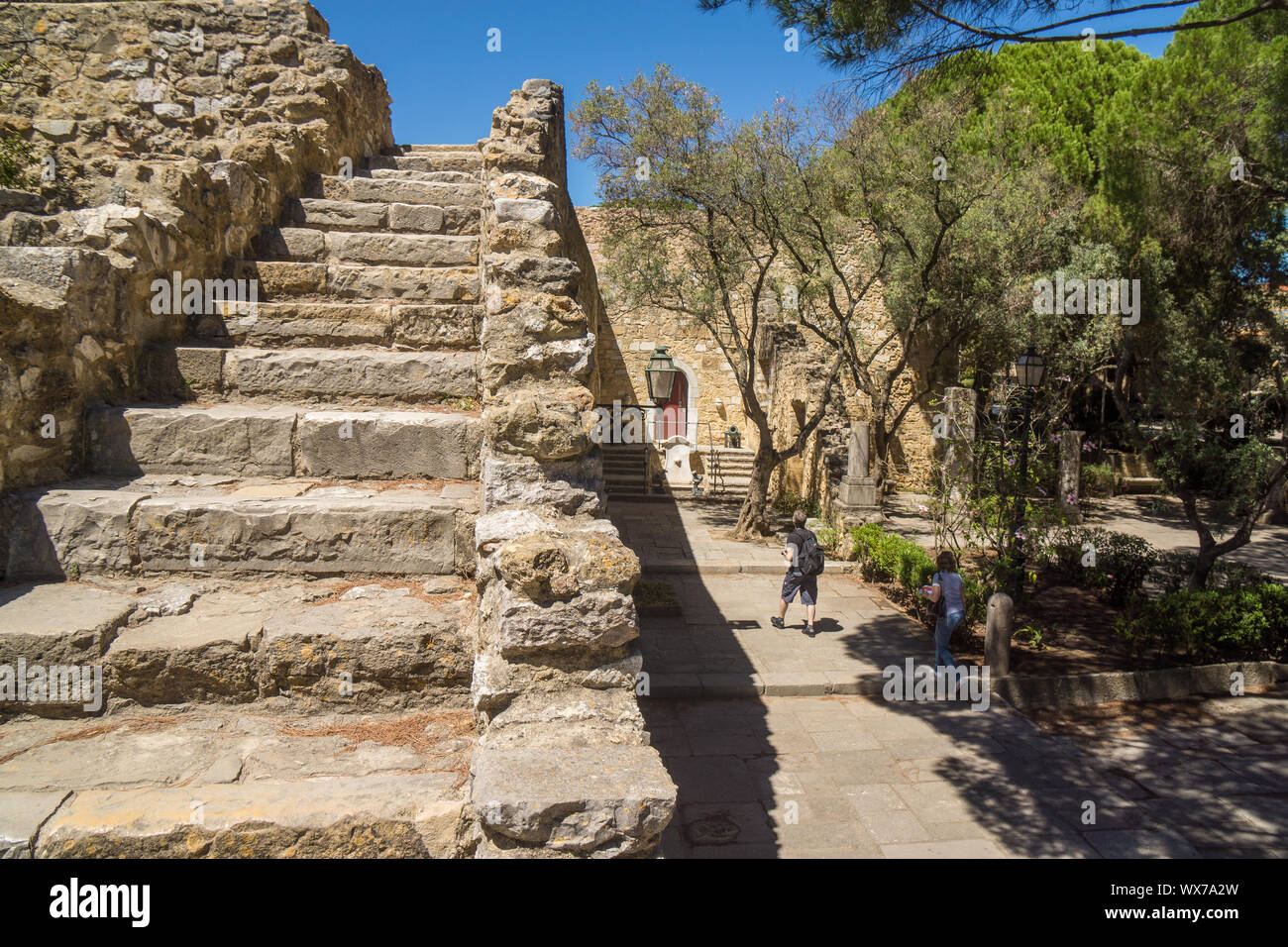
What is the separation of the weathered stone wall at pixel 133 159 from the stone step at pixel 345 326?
288mm

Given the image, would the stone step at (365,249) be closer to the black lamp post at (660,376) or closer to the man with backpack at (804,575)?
the man with backpack at (804,575)

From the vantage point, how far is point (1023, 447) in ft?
26.1

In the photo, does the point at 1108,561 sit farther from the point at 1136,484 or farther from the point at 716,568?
the point at 1136,484

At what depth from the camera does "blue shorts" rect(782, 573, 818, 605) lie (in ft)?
25.6

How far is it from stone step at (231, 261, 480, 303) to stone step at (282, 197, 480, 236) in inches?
37.4

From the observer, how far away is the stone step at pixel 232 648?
8.12 feet

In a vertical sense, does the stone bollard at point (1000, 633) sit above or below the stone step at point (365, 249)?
below

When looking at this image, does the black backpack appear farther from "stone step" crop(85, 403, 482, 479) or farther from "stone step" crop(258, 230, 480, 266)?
"stone step" crop(85, 403, 482, 479)

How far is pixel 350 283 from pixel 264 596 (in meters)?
2.62

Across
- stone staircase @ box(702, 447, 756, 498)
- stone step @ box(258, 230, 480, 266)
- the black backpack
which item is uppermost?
stone step @ box(258, 230, 480, 266)

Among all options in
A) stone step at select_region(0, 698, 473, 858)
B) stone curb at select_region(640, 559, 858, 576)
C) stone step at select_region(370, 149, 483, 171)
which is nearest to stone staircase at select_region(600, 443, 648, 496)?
stone curb at select_region(640, 559, 858, 576)

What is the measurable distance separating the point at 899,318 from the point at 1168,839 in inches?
499

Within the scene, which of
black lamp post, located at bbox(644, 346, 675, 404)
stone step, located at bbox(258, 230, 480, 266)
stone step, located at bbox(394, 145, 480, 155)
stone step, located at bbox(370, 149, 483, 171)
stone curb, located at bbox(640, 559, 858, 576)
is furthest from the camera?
black lamp post, located at bbox(644, 346, 675, 404)

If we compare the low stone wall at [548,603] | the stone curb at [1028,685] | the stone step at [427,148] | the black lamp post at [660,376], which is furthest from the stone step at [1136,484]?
the low stone wall at [548,603]
